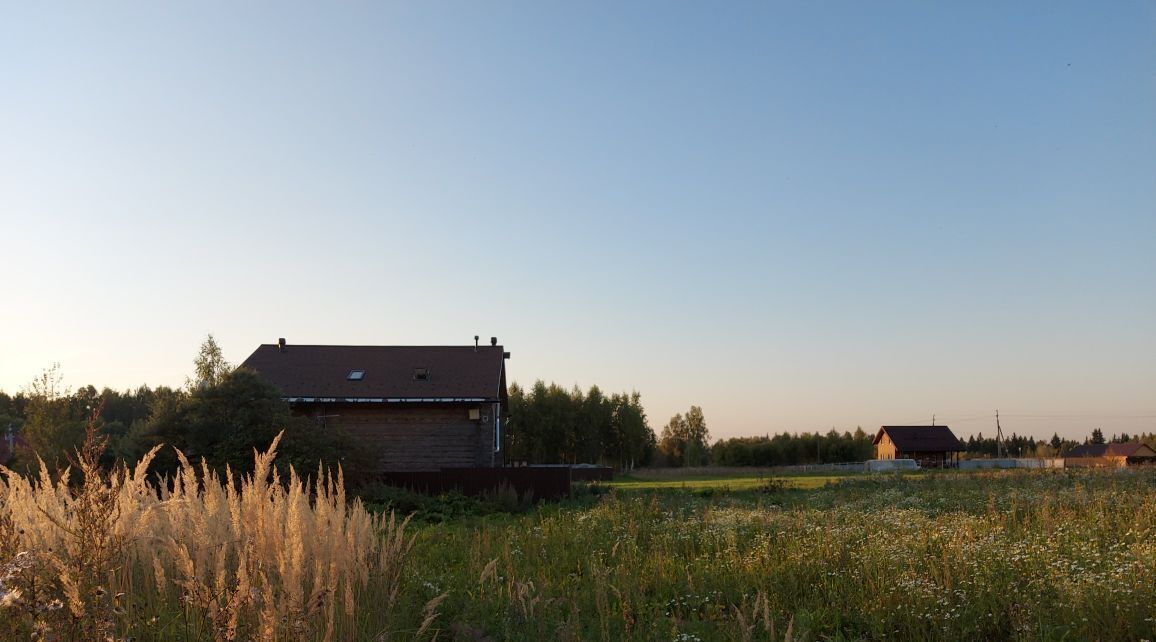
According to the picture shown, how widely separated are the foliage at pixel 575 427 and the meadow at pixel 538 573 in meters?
53.6

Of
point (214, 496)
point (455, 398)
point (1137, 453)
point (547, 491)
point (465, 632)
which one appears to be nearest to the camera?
point (214, 496)

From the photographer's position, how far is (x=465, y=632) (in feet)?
18.8

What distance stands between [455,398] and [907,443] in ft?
207

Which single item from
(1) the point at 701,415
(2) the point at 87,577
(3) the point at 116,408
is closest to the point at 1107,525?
(2) the point at 87,577

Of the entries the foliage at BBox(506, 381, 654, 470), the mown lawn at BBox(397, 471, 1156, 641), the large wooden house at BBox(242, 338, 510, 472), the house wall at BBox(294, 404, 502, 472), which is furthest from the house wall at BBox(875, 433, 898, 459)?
the mown lawn at BBox(397, 471, 1156, 641)

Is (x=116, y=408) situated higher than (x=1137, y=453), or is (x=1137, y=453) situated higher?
(x=116, y=408)

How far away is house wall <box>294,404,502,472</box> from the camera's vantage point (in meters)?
27.2

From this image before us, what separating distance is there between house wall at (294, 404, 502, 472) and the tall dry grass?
21968 millimetres

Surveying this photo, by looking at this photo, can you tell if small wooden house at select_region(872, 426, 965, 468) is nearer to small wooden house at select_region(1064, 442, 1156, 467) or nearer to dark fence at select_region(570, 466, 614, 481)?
small wooden house at select_region(1064, 442, 1156, 467)

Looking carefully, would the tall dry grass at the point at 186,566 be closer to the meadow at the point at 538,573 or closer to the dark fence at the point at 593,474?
the meadow at the point at 538,573

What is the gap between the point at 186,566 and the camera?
3.66m

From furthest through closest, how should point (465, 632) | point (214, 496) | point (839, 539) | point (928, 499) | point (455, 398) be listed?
point (455, 398)
point (928, 499)
point (839, 539)
point (465, 632)
point (214, 496)

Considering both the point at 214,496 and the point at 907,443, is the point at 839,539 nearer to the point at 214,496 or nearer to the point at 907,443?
the point at 214,496

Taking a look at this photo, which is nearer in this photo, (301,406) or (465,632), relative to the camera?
(465,632)
